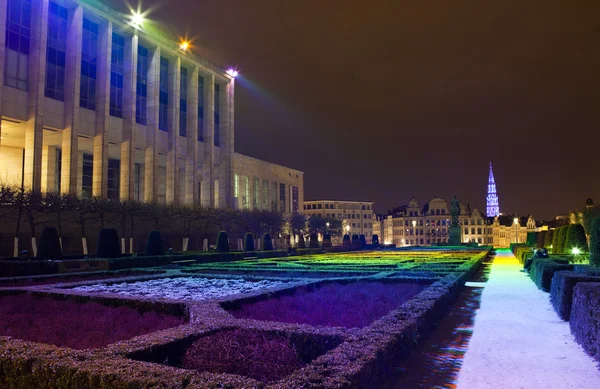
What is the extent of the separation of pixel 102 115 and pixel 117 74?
20.2 feet

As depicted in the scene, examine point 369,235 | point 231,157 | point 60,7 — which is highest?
point 60,7

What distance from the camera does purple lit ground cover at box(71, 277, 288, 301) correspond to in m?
12.5

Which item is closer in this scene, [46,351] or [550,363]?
[46,351]

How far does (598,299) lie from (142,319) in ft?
25.4

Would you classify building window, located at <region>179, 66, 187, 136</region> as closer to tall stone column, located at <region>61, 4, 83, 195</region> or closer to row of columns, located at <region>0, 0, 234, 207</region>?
row of columns, located at <region>0, 0, 234, 207</region>

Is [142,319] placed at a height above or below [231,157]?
below

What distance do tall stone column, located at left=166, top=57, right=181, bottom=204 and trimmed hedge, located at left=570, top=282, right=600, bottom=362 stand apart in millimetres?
49408

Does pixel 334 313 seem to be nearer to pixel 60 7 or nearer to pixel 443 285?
pixel 443 285

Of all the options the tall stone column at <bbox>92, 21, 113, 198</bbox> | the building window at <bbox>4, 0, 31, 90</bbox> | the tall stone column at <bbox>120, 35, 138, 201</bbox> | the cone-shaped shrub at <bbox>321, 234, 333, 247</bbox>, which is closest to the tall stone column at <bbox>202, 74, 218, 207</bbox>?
the tall stone column at <bbox>120, 35, 138, 201</bbox>

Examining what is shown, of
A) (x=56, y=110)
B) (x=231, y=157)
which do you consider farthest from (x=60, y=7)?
(x=231, y=157)

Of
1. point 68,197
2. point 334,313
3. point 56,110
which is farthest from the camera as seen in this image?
point 56,110

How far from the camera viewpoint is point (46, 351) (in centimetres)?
464

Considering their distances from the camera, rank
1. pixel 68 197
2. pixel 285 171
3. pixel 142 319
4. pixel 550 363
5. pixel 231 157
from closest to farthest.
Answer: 1. pixel 550 363
2. pixel 142 319
3. pixel 68 197
4. pixel 231 157
5. pixel 285 171

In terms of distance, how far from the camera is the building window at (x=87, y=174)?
46812mm
